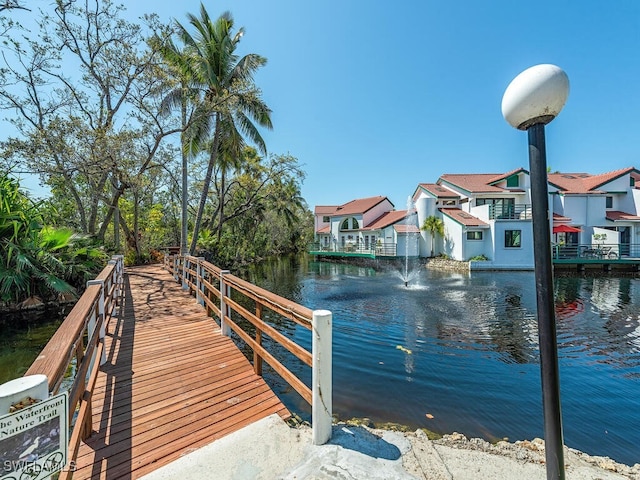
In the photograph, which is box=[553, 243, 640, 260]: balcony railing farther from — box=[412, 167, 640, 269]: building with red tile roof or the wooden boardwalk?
the wooden boardwalk

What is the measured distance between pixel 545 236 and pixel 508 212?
2306 cm

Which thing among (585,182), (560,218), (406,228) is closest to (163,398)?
(406,228)

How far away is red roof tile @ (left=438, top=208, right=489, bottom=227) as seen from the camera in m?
21.0

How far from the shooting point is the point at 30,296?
8492mm

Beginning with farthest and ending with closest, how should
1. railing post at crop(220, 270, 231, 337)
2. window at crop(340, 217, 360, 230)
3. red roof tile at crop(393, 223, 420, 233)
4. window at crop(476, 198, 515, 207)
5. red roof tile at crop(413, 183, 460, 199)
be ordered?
window at crop(340, 217, 360, 230) < red roof tile at crop(413, 183, 460, 199) < red roof tile at crop(393, 223, 420, 233) < window at crop(476, 198, 515, 207) < railing post at crop(220, 270, 231, 337)

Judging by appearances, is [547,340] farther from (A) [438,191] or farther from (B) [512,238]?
(A) [438,191]

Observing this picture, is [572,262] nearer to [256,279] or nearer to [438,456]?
[256,279]

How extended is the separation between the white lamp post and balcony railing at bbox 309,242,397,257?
23.3 metres

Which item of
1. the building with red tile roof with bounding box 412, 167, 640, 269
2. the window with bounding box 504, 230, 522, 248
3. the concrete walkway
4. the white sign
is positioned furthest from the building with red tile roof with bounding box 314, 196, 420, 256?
the white sign

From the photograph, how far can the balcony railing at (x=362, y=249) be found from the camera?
2502 centimetres

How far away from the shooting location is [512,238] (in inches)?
810

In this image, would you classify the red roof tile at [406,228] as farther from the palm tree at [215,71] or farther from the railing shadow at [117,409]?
the railing shadow at [117,409]

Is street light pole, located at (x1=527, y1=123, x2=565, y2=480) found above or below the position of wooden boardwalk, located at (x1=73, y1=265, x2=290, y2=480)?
above

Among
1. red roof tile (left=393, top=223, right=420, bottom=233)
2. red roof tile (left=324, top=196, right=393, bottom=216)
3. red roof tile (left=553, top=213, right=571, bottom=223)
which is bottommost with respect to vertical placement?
red roof tile (left=393, top=223, right=420, bottom=233)
